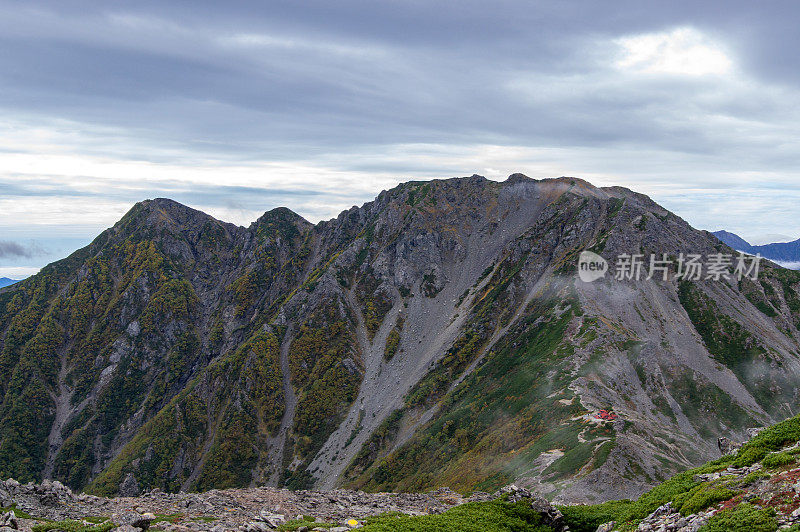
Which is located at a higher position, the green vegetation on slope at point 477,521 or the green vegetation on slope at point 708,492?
the green vegetation on slope at point 708,492

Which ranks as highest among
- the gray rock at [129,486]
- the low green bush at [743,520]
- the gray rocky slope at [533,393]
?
the low green bush at [743,520]

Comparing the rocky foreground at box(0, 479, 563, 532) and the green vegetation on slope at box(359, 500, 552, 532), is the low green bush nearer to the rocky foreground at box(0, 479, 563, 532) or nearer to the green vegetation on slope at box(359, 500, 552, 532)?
the green vegetation on slope at box(359, 500, 552, 532)

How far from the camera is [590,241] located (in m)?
174

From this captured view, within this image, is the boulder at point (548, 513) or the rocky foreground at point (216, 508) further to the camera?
the boulder at point (548, 513)

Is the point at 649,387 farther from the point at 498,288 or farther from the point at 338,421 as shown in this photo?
the point at 338,421

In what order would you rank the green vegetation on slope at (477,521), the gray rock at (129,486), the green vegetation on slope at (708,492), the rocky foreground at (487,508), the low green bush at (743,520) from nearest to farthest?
1. the low green bush at (743,520)
2. the rocky foreground at (487,508)
3. the green vegetation on slope at (708,492)
4. the green vegetation on slope at (477,521)
5. the gray rock at (129,486)

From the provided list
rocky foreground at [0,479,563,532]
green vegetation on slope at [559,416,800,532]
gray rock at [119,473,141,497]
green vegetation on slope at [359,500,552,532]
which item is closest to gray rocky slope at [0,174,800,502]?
gray rock at [119,473,141,497]

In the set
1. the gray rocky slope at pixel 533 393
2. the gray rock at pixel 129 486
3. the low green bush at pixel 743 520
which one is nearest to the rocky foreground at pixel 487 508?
the low green bush at pixel 743 520

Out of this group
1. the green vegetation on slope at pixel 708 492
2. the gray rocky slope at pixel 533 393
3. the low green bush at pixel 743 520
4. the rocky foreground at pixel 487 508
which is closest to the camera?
the low green bush at pixel 743 520

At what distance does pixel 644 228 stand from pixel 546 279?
42.8 metres

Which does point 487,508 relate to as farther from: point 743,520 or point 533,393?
point 533,393

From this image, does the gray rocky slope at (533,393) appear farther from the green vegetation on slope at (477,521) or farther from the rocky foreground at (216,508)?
the green vegetation on slope at (477,521)

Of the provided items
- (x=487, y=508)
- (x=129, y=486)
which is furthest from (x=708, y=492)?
(x=129, y=486)

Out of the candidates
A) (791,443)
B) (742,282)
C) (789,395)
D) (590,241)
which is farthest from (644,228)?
(791,443)
